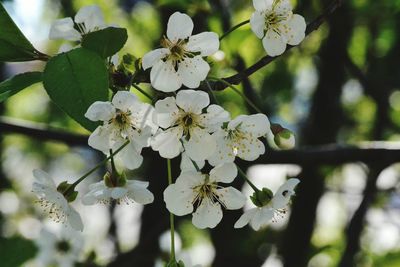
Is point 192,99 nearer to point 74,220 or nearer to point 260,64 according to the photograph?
point 260,64

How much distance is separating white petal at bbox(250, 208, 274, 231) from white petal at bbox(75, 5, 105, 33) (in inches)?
26.0

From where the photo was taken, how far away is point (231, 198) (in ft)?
4.86

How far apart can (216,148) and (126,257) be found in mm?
1474

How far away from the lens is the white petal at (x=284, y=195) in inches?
58.6

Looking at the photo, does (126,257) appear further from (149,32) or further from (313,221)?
(149,32)

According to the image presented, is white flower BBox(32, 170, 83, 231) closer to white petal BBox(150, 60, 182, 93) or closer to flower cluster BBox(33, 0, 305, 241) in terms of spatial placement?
flower cluster BBox(33, 0, 305, 241)

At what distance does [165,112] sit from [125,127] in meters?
0.12

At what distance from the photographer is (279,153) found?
2133 millimetres

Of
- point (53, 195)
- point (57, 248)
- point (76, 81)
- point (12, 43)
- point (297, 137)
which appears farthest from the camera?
point (297, 137)

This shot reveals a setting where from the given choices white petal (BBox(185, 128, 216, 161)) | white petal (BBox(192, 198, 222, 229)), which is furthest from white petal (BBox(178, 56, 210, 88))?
white petal (BBox(192, 198, 222, 229))

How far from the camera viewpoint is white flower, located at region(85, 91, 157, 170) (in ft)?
4.26

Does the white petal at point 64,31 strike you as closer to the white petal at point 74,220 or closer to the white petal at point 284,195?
the white petal at point 74,220

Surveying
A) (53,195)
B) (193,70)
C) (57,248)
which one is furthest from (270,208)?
(57,248)

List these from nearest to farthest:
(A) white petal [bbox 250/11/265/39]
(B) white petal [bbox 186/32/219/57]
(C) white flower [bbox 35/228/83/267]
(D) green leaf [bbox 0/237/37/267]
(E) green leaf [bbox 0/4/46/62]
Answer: (E) green leaf [bbox 0/4/46/62] → (B) white petal [bbox 186/32/219/57] → (A) white petal [bbox 250/11/265/39] → (D) green leaf [bbox 0/237/37/267] → (C) white flower [bbox 35/228/83/267]
